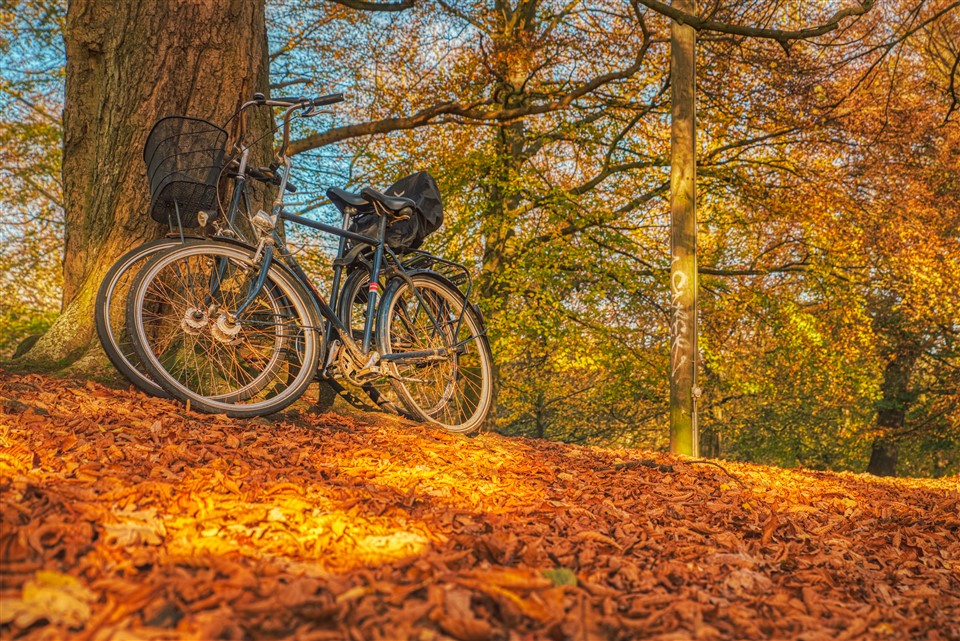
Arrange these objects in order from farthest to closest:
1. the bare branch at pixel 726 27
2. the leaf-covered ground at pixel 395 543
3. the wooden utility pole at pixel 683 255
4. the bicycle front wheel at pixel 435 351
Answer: the wooden utility pole at pixel 683 255, the bare branch at pixel 726 27, the bicycle front wheel at pixel 435 351, the leaf-covered ground at pixel 395 543

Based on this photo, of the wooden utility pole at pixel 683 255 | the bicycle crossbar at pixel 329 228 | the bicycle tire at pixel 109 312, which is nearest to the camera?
the bicycle tire at pixel 109 312

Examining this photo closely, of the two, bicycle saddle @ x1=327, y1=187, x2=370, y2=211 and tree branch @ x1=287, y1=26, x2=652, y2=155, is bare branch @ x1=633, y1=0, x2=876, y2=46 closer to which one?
tree branch @ x1=287, y1=26, x2=652, y2=155

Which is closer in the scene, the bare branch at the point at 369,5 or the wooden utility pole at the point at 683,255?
the wooden utility pole at the point at 683,255

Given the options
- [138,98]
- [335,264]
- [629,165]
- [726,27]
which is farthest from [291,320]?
[629,165]

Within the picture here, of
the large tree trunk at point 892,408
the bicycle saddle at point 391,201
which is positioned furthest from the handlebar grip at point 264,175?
the large tree trunk at point 892,408

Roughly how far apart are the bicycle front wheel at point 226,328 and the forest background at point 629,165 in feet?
13.6

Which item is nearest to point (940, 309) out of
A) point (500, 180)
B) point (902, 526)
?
point (500, 180)

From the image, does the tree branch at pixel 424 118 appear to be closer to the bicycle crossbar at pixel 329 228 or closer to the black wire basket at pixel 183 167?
the bicycle crossbar at pixel 329 228

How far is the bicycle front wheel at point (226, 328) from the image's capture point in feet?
11.9

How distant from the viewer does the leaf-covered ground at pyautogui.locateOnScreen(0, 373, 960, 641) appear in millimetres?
1534

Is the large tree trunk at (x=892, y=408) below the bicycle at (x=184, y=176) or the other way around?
below

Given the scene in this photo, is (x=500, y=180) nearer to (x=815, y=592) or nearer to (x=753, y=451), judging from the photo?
(x=815, y=592)

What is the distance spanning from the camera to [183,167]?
3.81 m

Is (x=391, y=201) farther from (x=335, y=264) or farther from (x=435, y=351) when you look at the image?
(x=435, y=351)
